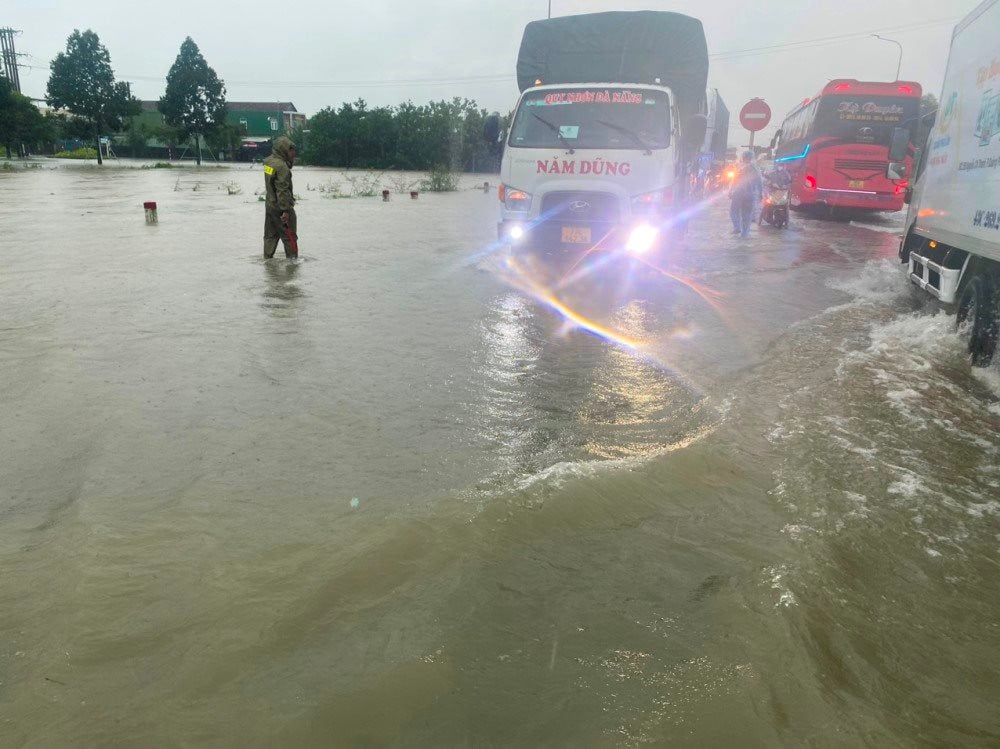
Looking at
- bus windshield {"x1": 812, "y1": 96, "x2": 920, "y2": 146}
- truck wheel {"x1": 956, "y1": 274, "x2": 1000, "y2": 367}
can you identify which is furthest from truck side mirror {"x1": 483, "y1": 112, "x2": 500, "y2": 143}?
bus windshield {"x1": 812, "y1": 96, "x2": 920, "y2": 146}

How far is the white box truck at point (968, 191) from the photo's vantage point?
16.7ft

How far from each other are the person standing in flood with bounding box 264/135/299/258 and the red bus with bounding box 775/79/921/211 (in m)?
14.3

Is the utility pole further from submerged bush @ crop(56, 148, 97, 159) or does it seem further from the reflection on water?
the reflection on water

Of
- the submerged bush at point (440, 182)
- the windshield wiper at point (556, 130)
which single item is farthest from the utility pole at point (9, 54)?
the windshield wiper at point (556, 130)

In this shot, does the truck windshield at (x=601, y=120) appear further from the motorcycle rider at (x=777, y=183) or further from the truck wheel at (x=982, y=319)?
the motorcycle rider at (x=777, y=183)

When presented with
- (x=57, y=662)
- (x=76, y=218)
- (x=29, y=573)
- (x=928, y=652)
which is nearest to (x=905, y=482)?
(x=928, y=652)

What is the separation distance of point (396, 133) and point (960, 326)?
61.0 m

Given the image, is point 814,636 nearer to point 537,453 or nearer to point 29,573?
point 537,453

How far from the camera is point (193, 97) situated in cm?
6097

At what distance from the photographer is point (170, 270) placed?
30.2 feet

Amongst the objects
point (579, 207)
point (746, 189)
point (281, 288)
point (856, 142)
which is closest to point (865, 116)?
point (856, 142)

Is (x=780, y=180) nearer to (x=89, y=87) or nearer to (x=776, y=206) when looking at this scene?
(x=776, y=206)

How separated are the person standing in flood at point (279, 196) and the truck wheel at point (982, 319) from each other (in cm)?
823

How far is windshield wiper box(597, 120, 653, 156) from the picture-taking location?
8305 mm
